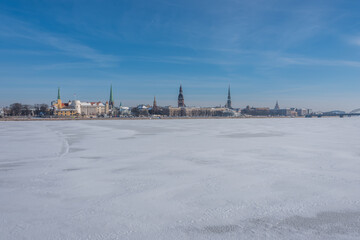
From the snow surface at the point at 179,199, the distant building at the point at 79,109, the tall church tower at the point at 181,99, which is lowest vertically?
the snow surface at the point at 179,199

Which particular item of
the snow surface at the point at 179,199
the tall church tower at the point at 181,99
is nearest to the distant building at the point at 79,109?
the tall church tower at the point at 181,99

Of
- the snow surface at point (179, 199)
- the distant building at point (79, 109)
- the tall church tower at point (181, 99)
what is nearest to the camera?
the snow surface at point (179, 199)

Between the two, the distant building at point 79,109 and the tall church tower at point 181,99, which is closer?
the distant building at point 79,109

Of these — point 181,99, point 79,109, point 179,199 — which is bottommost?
point 179,199

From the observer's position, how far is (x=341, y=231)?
3352 mm

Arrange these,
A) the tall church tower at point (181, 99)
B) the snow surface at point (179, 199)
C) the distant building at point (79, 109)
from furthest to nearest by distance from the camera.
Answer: the tall church tower at point (181, 99) < the distant building at point (79, 109) < the snow surface at point (179, 199)

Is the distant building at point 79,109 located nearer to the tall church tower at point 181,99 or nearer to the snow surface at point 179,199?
the tall church tower at point 181,99

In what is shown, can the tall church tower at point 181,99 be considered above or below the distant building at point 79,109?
above

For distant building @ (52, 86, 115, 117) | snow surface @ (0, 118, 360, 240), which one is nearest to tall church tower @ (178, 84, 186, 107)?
distant building @ (52, 86, 115, 117)

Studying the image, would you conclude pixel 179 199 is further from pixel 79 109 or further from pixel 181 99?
pixel 181 99

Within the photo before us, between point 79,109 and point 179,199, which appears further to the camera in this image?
point 79,109

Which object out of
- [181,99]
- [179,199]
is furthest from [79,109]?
[179,199]

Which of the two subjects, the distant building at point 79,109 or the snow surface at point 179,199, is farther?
the distant building at point 79,109

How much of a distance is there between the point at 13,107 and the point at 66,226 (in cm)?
10241
